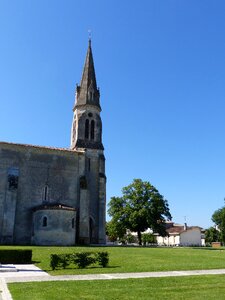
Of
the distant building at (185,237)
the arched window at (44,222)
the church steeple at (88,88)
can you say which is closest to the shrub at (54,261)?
the arched window at (44,222)

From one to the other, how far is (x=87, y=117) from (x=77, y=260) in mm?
36503

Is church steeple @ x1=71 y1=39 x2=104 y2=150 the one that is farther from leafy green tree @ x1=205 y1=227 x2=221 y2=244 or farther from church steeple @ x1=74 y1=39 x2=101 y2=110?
leafy green tree @ x1=205 y1=227 x2=221 y2=244

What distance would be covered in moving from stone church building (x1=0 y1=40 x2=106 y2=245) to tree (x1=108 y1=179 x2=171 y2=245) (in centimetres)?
1062

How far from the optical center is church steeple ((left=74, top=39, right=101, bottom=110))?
5369 centimetres

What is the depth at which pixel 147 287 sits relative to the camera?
39.5 ft

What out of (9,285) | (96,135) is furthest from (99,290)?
(96,135)

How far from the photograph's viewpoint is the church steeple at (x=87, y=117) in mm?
51469

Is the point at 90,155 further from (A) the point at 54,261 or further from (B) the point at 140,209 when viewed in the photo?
(A) the point at 54,261

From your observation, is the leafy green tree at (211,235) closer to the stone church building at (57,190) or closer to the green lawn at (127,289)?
the stone church building at (57,190)

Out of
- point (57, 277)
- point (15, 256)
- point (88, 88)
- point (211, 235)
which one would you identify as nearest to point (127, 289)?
point (57, 277)

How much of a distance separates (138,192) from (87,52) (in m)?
25.3

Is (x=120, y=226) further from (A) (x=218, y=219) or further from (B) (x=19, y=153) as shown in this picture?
(A) (x=218, y=219)

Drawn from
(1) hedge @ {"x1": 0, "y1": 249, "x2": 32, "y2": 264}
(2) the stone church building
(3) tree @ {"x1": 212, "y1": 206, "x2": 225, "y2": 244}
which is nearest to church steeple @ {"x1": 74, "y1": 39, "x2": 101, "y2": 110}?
(2) the stone church building

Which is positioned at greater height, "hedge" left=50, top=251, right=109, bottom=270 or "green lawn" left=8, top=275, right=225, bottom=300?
"hedge" left=50, top=251, right=109, bottom=270
